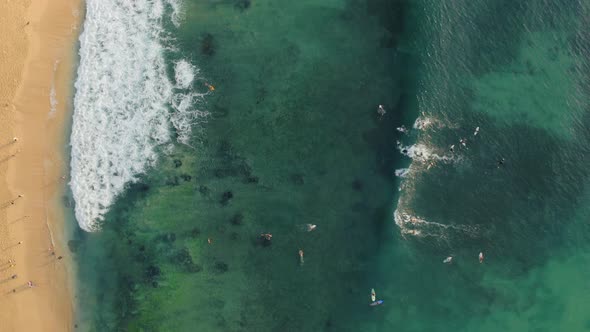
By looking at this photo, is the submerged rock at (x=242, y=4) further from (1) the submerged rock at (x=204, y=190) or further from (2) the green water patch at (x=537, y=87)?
(2) the green water patch at (x=537, y=87)

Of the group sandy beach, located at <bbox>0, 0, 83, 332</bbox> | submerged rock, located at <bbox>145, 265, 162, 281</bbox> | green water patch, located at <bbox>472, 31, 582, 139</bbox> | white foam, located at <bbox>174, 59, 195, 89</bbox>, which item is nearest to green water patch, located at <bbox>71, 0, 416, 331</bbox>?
submerged rock, located at <bbox>145, 265, 162, 281</bbox>

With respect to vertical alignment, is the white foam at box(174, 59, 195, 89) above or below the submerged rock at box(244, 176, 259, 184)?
above

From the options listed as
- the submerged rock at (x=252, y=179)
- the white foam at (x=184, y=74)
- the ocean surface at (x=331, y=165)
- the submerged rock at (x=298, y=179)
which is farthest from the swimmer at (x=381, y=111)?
the white foam at (x=184, y=74)

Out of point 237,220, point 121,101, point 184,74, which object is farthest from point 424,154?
point 121,101

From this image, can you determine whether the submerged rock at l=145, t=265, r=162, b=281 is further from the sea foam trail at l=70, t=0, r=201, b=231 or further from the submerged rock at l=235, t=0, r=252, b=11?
the submerged rock at l=235, t=0, r=252, b=11

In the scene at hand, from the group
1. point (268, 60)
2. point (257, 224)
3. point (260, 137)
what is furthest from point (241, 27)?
point (257, 224)
